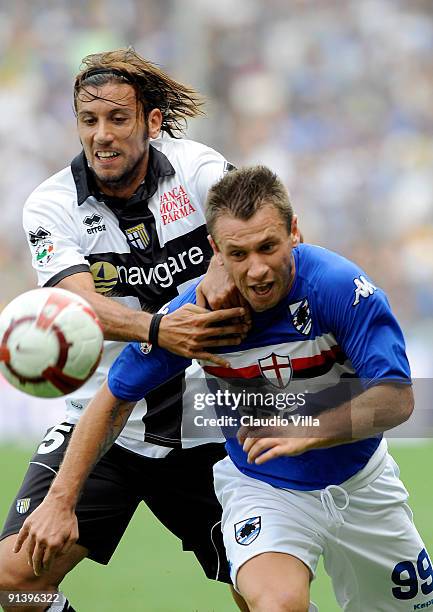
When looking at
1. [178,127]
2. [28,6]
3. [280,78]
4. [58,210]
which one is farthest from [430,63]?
[58,210]

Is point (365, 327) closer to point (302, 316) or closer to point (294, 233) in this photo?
point (302, 316)

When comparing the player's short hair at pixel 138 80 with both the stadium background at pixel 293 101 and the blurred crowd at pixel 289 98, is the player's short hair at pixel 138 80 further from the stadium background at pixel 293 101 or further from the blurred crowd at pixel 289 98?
the blurred crowd at pixel 289 98

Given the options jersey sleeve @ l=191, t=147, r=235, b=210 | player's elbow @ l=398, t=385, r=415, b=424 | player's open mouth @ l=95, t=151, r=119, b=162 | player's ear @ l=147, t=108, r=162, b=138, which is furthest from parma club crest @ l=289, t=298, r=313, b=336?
player's ear @ l=147, t=108, r=162, b=138

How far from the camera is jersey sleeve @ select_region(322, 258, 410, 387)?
388 centimetres

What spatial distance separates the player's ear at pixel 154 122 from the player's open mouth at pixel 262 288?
1802mm

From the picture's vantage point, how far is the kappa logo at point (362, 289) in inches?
155

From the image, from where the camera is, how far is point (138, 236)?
5.29 m

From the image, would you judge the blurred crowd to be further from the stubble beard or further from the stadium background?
the stubble beard

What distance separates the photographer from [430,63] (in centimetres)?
1338

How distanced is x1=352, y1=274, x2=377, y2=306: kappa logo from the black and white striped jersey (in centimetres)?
140

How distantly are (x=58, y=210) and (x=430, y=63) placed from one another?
9.04 metres

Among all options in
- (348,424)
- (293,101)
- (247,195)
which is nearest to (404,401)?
(348,424)

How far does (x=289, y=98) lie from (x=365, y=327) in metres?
9.80

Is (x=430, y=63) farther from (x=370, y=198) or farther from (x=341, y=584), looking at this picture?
(x=341, y=584)
